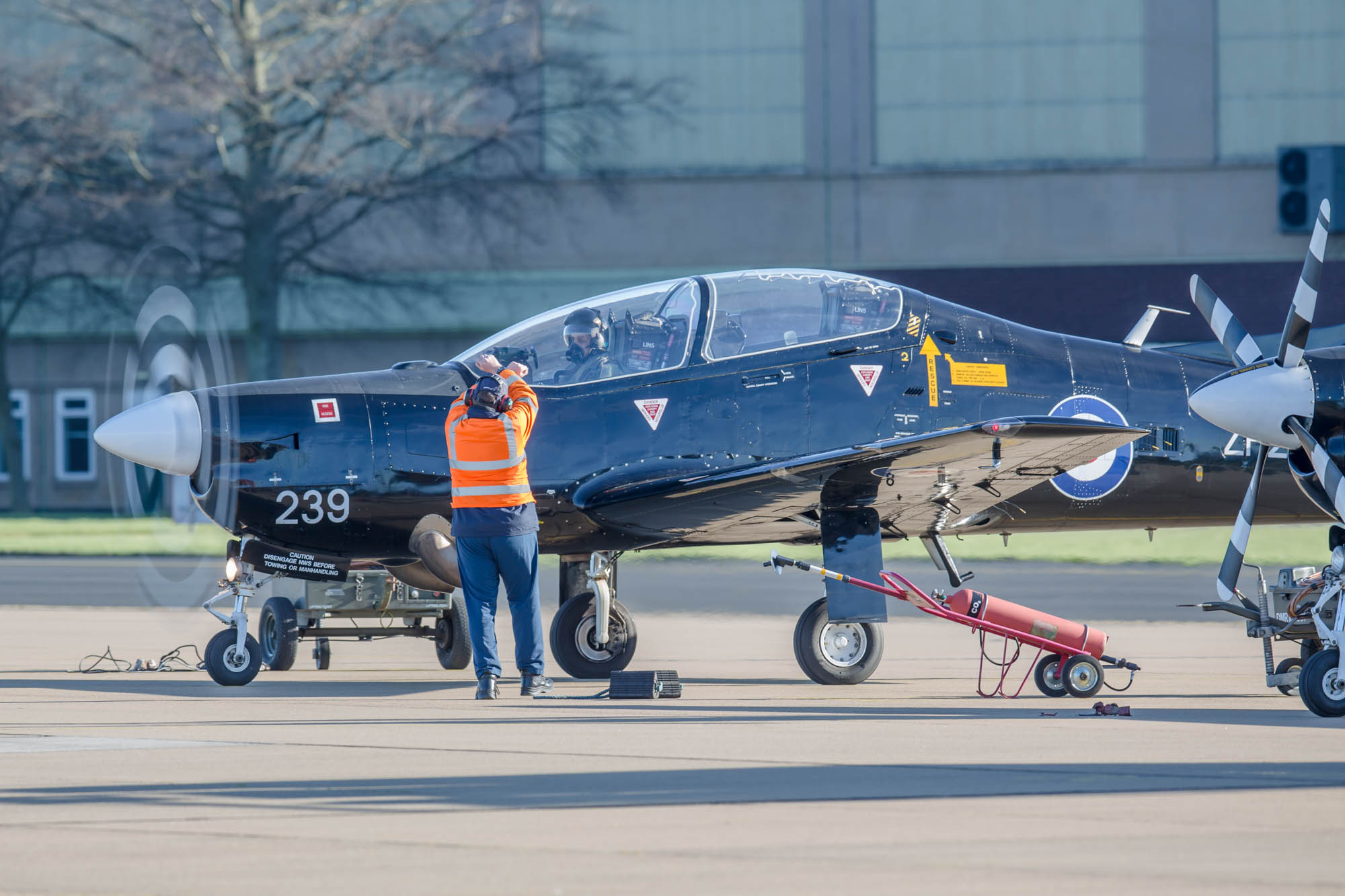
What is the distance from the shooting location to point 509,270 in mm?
42219

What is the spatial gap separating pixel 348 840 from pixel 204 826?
63 centimetres

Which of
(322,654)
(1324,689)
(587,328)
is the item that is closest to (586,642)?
(587,328)

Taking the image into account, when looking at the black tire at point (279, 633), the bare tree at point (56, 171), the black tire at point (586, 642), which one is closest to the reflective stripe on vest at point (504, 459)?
the black tire at point (586, 642)

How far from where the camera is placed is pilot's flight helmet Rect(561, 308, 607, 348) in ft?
38.7

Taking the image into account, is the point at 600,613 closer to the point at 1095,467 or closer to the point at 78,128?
the point at 1095,467

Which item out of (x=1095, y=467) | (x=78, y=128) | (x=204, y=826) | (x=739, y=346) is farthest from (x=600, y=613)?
(x=78, y=128)

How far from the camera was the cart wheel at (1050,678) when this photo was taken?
36.9 feet

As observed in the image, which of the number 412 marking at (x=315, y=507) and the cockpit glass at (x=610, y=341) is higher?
the cockpit glass at (x=610, y=341)

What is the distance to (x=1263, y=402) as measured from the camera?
10117mm

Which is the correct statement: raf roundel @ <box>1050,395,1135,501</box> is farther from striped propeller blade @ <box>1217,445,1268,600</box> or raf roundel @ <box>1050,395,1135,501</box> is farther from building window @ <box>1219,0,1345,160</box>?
building window @ <box>1219,0,1345,160</box>

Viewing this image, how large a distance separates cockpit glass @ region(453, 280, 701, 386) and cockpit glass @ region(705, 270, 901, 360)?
0.68 feet

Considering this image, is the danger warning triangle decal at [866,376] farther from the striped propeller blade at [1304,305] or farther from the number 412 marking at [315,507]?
the number 412 marking at [315,507]

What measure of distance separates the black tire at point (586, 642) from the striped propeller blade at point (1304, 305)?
4.62m

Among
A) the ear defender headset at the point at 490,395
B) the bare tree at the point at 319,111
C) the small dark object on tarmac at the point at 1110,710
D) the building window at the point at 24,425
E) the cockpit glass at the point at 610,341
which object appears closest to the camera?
the small dark object on tarmac at the point at 1110,710
